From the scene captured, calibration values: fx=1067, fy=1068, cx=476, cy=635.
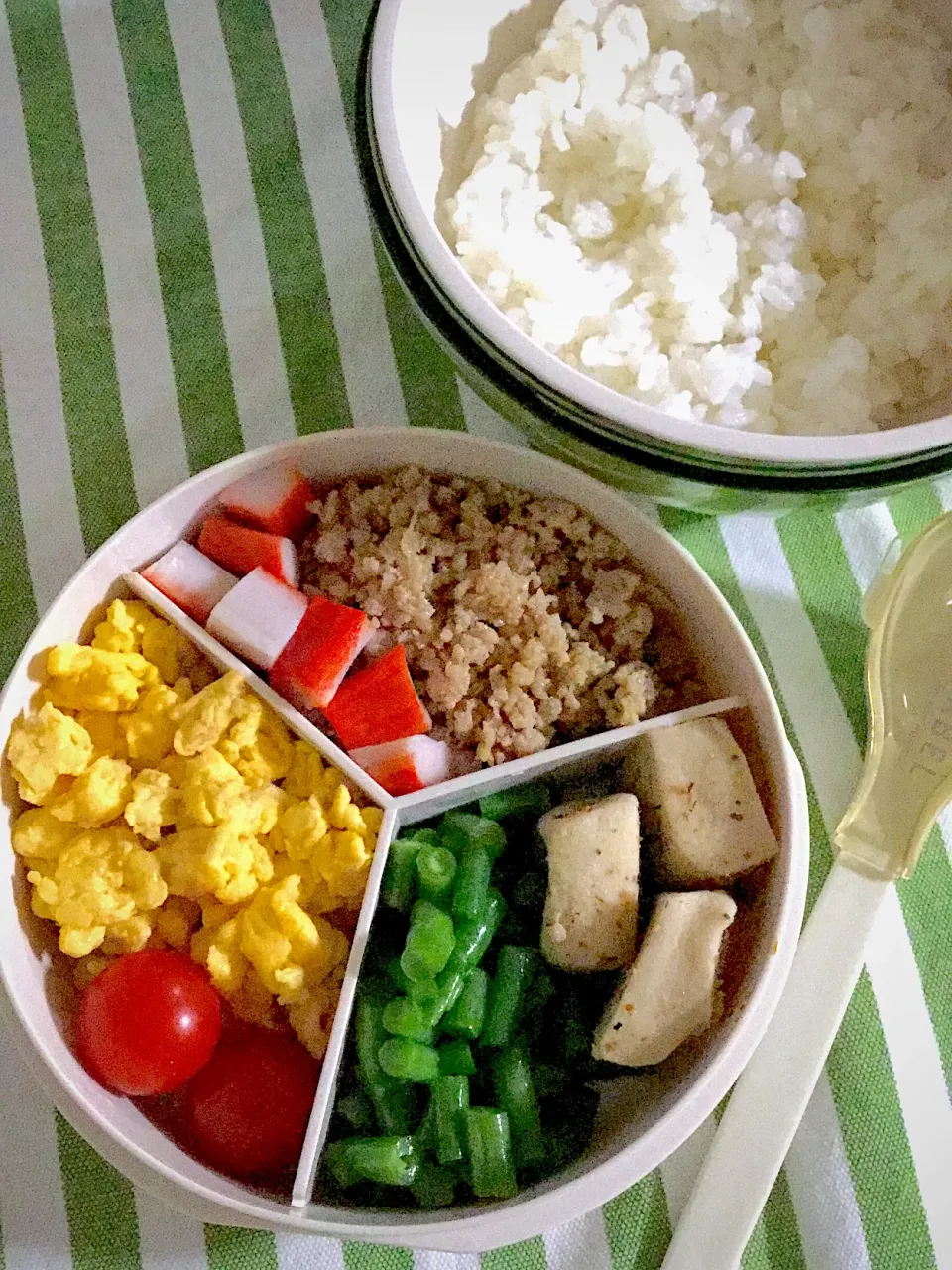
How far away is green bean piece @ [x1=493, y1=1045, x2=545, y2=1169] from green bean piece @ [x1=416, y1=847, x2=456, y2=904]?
0.15 m

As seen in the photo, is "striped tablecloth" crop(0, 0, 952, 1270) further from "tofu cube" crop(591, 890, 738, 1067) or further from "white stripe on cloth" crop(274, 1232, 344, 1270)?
"tofu cube" crop(591, 890, 738, 1067)

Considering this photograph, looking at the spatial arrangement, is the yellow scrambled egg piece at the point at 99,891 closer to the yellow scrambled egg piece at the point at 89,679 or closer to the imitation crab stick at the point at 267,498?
the yellow scrambled egg piece at the point at 89,679

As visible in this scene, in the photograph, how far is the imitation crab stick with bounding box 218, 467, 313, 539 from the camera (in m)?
0.96

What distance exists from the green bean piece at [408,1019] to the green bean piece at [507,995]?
0.18 ft

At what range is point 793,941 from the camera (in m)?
0.90

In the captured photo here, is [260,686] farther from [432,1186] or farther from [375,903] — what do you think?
[432,1186]

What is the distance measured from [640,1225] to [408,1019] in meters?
0.29

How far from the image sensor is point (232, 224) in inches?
44.9

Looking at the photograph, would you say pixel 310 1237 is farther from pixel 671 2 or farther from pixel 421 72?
pixel 671 2

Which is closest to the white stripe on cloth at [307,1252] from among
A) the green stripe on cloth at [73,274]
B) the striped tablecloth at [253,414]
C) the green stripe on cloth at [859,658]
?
the striped tablecloth at [253,414]

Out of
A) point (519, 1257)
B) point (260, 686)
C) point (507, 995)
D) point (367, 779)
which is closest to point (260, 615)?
point (260, 686)

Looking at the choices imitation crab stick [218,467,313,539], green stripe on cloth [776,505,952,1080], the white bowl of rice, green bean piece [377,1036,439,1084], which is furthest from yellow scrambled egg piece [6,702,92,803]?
green stripe on cloth [776,505,952,1080]

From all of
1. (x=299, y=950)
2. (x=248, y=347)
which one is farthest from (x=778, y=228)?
(x=299, y=950)

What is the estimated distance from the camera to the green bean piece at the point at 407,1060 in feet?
2.70
